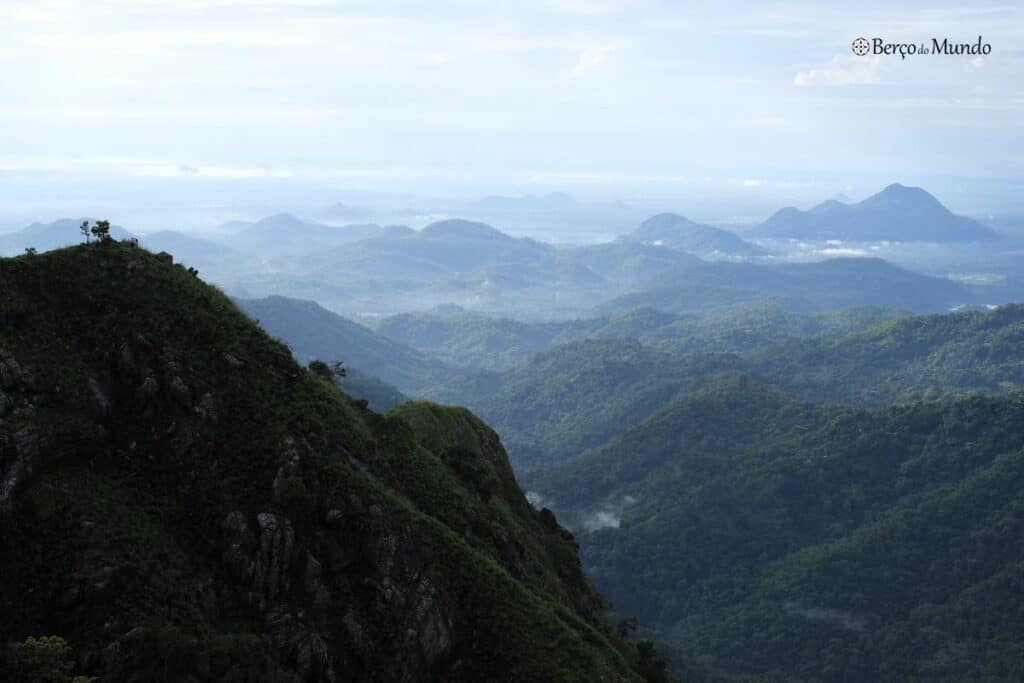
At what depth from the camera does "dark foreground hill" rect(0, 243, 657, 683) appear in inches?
1209

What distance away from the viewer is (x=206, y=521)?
34875mm

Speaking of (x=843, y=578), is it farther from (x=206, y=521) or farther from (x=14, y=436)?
(x=14, y=436)

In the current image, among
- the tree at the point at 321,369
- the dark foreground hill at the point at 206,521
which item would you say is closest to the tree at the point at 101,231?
the dark foreground hill at the point at 206,521

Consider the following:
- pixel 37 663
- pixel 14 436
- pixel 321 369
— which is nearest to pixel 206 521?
pixel 14 436

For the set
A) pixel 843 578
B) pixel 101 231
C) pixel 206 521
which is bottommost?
pixel 843 578

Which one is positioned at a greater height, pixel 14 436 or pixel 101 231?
pixel 101 231

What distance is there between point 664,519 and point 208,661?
570 ft

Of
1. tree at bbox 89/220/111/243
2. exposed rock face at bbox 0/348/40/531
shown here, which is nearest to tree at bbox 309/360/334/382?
tree at bbox 89/220/111/243

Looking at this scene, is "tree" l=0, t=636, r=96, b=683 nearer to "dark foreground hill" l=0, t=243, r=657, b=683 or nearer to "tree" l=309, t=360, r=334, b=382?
"dark foreground hill" l=0, t=243, r=657, b=683

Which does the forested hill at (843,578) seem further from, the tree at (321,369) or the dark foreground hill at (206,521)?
the dark foreground hill at (206,521)

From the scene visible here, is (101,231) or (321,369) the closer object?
(101,231)

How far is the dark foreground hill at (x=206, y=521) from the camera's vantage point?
101 ft

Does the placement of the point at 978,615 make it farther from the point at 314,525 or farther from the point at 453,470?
A: the point at 314,525

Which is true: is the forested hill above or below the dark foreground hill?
below
